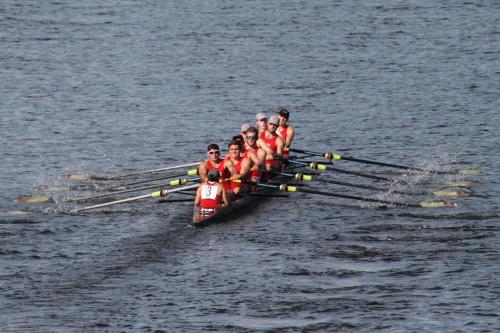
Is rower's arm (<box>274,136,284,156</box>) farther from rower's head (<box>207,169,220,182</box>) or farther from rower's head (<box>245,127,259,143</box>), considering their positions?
rower's head (<box>207,169,220,182</box>)

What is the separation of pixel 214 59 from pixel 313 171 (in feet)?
93.9

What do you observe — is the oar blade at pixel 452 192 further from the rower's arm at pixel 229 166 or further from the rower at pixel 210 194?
the rower at pixel 210 194

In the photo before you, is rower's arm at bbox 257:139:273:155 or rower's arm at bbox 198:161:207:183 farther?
rower's arm at bbox 257:139:273:155

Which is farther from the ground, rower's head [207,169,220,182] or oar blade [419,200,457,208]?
rower's head [207,169,220,182]

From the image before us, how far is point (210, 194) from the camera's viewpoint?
3528 centimetres

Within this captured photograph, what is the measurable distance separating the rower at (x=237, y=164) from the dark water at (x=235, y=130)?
1125 millimetres

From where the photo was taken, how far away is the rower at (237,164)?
3762 cm

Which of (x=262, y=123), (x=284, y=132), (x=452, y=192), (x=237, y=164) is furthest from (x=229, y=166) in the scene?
(x=452, y=192)

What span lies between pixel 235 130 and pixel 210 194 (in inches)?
786

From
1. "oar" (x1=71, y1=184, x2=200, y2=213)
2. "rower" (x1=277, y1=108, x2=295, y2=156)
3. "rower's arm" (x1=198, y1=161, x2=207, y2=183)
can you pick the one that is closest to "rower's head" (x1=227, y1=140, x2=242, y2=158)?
"rower's arm" (x1=198, y1=161, x2=207, y2=183)

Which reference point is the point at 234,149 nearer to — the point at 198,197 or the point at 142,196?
the point at 198,197

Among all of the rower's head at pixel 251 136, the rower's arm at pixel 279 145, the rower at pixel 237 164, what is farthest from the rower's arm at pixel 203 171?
the rower's arm at pixel 279 145

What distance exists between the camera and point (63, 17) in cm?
8550

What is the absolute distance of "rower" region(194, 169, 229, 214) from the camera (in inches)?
1389
